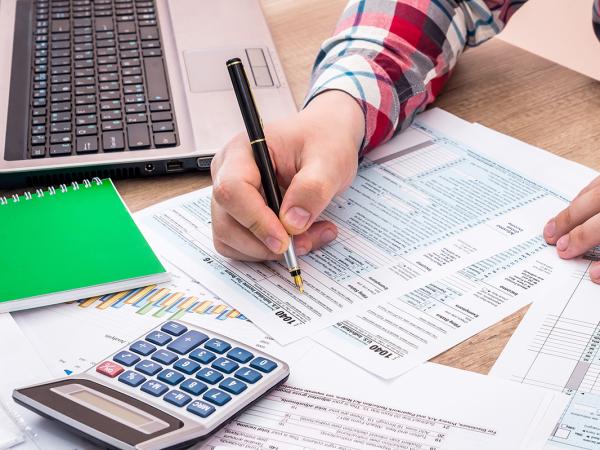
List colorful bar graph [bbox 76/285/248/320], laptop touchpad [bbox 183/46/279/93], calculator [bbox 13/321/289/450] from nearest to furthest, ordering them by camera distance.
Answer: calculator [bbox 13/321/289/450] → colorful bar graph [bbox 76/285/248/320] → laptop touchpad [bbox 183/46/279/93]

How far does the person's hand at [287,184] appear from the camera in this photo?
730 mm

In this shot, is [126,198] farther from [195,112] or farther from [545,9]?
[545,9]

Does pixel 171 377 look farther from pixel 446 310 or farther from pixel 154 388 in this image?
pixel 446 310

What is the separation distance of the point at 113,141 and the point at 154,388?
0.37 meters

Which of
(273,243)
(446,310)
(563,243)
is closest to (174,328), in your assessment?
(273,243)

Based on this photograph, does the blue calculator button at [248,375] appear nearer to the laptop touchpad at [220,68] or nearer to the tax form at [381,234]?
the tax form at [381,234]

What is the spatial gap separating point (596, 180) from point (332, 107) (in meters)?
0.27

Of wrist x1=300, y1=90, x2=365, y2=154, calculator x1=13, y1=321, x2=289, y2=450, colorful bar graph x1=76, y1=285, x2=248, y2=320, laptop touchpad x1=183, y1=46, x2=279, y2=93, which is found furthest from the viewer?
laptop touchpad x1=183, y1=46, x2=279, y2=93

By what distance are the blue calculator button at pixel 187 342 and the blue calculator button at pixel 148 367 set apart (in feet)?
0.07

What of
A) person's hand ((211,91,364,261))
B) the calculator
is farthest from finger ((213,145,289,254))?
the calculator

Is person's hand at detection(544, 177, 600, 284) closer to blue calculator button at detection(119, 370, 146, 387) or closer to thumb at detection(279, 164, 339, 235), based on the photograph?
thumb at detection(279, 164, 339, 235)

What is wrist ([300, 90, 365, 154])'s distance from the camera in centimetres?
83

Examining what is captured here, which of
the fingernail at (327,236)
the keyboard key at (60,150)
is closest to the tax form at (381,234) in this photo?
the fingernail at (327,236)

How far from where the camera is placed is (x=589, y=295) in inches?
28.0
